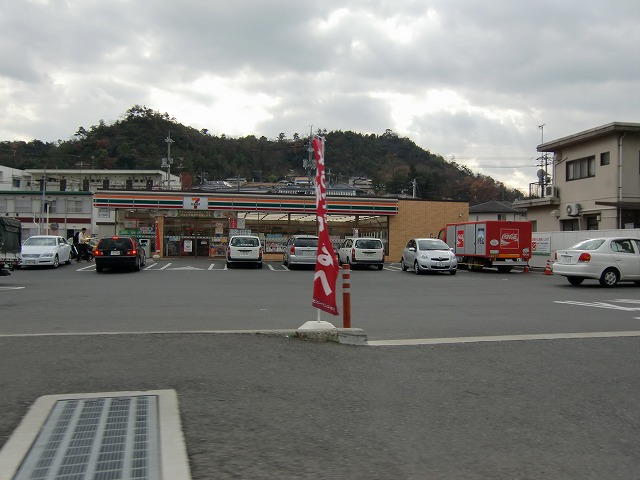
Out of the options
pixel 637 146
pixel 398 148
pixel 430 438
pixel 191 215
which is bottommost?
pixel 430 438

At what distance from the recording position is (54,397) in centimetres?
494

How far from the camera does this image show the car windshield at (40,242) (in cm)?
2583

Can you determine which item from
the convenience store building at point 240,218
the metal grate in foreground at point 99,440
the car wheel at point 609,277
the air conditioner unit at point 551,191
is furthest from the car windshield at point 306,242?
the metal grate in foreground at point 99,440

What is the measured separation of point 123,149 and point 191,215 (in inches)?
1861

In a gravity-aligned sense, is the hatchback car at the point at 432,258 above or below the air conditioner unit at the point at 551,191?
below

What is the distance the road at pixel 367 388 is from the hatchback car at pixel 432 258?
502 inches

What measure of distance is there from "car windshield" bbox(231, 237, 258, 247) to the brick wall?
12783 mm

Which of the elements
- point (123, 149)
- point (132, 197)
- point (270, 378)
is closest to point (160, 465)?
point (270, 378)

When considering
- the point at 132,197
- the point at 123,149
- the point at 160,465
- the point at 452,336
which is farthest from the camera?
the point at 123,149

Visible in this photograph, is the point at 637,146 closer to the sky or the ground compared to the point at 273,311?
closer to the sky

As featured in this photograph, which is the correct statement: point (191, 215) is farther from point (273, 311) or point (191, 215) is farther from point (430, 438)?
point (430, 438)

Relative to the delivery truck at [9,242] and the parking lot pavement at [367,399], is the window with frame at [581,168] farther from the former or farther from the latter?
the delivery truck at [9,242]

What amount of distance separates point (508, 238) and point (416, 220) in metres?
12.1

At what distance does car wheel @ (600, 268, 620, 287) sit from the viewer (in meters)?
17.1
